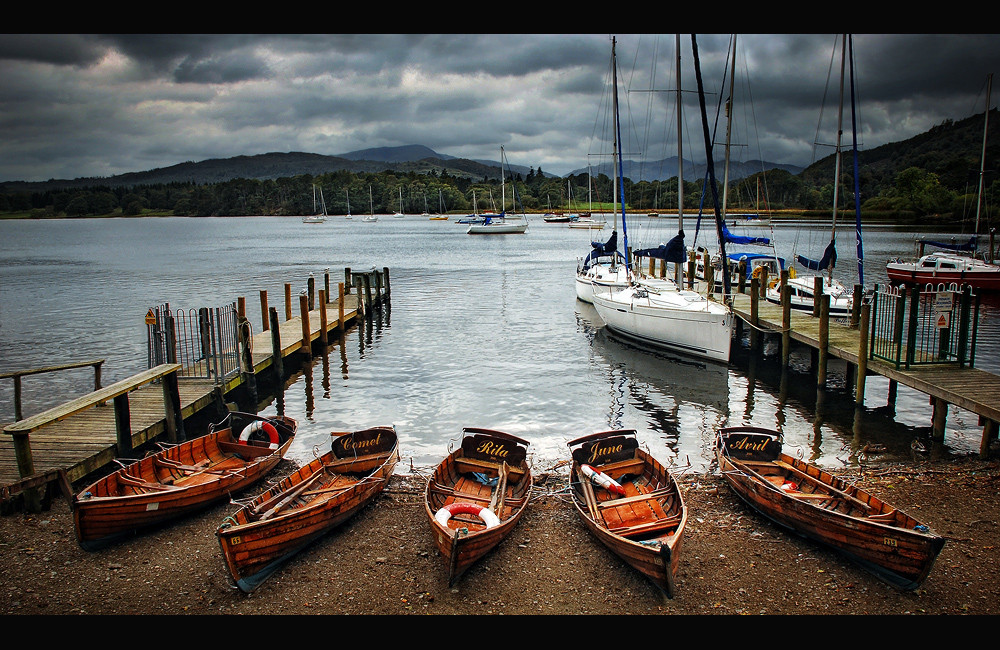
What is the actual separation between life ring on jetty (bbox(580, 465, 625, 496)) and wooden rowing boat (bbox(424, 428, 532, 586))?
982 millimetres

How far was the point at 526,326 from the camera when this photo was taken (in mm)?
29938

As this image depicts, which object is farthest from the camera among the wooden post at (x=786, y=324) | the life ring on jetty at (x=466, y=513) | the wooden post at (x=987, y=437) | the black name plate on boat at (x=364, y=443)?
the wooden post at (x=786, y=324)

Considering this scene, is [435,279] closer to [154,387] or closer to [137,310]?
[137,310]

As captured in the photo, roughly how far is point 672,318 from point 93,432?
17.5 meters

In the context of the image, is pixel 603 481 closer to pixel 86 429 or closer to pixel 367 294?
pixel 86 429

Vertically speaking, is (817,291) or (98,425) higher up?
(817,291)

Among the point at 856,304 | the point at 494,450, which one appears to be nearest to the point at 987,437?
the point at 856,304

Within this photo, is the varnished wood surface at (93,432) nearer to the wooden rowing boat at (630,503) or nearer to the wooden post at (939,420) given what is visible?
the wooden rowing boat at (630,503)

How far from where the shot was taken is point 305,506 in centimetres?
959

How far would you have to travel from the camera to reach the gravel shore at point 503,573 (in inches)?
309

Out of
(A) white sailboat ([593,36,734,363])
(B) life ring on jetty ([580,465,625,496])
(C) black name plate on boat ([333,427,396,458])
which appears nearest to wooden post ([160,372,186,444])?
(C) black name plate on boat ([333,427,396,458])

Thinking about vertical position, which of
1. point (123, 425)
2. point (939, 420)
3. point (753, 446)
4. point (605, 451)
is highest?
point (123, 425)

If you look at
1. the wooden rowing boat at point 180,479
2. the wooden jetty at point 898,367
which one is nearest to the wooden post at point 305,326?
the wooden rowing boat at point 180,479

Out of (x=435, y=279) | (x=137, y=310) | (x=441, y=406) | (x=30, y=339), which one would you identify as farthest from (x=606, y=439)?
(x=435, y=279)
